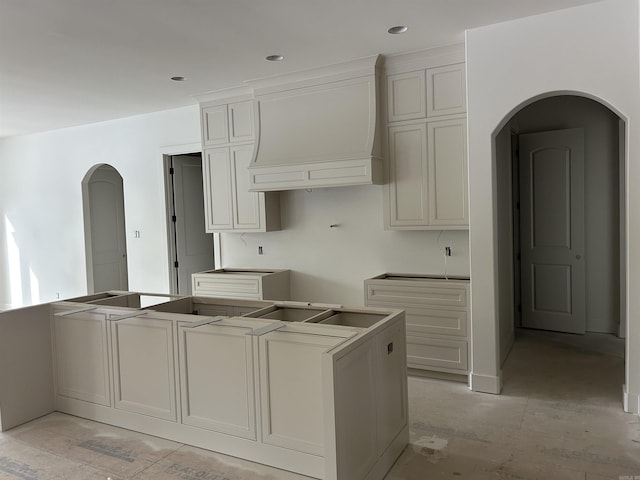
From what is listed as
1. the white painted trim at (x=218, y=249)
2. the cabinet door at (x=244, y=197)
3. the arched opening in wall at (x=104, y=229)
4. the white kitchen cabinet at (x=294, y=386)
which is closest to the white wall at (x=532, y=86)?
the white kitchen cabinet at (x=294, y=386)

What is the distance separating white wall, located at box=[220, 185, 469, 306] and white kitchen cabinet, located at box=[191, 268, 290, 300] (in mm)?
173

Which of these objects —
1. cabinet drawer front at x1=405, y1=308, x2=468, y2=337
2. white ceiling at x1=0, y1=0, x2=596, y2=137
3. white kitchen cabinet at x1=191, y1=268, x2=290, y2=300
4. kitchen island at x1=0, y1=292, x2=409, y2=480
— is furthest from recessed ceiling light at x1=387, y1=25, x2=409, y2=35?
white kitchen cabinet at x1=191, y1=268, x2=290, y2=300

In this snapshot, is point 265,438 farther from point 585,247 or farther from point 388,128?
point 585,247

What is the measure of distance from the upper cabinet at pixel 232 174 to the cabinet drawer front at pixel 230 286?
0.60 m

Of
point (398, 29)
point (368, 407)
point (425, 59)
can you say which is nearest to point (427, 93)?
point (425, 59)

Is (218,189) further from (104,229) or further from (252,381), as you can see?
(252,381)

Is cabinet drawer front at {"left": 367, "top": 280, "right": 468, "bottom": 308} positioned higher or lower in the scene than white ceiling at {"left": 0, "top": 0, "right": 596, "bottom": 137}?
lower

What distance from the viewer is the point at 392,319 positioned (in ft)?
9.45

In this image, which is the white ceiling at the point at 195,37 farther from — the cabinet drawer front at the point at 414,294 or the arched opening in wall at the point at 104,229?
the arched opening in wall at the point at 104,229

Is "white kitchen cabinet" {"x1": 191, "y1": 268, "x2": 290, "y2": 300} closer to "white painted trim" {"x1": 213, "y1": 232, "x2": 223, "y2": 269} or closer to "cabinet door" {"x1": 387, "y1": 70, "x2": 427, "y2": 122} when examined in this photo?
"white painted trim" {"x1": 213, "y1": 232, "x2": 223, "y2": 269}

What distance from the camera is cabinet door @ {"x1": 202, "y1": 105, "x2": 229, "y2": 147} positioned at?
5477 mm

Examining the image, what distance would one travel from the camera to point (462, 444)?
9.83ft

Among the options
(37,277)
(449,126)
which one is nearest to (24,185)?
(37,277)

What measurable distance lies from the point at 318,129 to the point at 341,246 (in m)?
1.28
